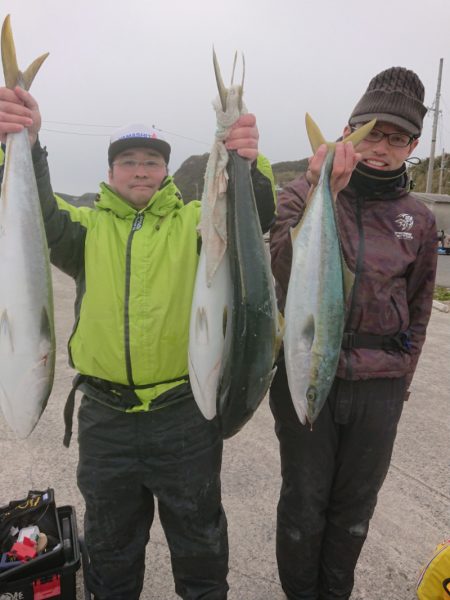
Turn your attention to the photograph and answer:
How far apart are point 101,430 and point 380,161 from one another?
1.81m

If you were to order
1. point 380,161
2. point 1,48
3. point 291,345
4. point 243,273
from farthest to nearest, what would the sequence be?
1. point 380,161
2. point 291,345
3. point 243,273
4. point 1,48

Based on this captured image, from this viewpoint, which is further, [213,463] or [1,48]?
[213,463]

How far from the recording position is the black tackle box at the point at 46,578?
2092mm

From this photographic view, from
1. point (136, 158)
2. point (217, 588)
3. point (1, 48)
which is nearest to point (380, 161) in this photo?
point (136, 158)

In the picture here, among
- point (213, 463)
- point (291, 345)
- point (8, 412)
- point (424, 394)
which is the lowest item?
point (424, 394)

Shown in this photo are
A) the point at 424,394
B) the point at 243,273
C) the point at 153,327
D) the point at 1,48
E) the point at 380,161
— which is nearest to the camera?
the point at 1,48

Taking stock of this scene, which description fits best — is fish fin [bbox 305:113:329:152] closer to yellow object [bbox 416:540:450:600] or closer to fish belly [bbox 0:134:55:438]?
fish belly [bbox 0:134:55:438]

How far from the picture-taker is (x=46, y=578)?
2.17 m

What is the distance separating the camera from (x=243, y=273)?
5.70 ft

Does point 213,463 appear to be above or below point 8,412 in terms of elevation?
below

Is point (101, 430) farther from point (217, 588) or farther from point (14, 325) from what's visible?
point (217, 588)

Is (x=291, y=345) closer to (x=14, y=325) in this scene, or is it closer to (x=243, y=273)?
(x=243, y=273)

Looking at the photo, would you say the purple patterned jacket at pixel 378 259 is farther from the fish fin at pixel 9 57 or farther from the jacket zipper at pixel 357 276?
the fish fin at pixel 9 57

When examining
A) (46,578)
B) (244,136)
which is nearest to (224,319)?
(244,136)
